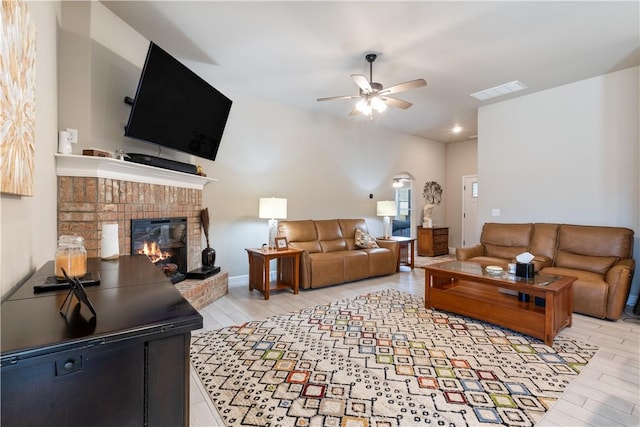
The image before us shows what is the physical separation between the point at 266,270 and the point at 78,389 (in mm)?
3090

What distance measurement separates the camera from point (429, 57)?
3.38m

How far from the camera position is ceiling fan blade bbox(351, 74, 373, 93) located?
292 centimetres

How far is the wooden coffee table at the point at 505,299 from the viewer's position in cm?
258

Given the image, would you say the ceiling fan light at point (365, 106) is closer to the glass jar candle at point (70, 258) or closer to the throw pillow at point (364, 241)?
the throw pillow at point (364, 241)

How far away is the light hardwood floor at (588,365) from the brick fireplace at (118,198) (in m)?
0.50

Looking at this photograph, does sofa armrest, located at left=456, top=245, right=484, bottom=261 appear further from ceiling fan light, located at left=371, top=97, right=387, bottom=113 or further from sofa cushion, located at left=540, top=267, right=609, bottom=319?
ceiling fan light, located at left=371, top=97, right=387, bottom=113

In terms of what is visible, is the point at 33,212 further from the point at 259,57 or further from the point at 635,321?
the point at 635,321

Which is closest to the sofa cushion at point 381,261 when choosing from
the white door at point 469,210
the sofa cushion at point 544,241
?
the sofa cushion at point 544,241

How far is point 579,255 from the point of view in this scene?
374 centimetres

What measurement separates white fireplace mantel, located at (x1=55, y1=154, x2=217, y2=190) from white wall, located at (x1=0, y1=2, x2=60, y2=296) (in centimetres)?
15

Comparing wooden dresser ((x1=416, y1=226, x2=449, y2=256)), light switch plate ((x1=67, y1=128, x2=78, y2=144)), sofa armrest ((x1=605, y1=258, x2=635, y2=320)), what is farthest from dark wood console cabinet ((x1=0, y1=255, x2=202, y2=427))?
wooden dresser ((x1=416, y1=226, x2=449, y2=256))

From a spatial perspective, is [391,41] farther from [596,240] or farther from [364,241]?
[596,240]

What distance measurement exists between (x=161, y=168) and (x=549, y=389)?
355cm

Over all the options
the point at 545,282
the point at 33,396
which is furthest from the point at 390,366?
the point at 33,396
